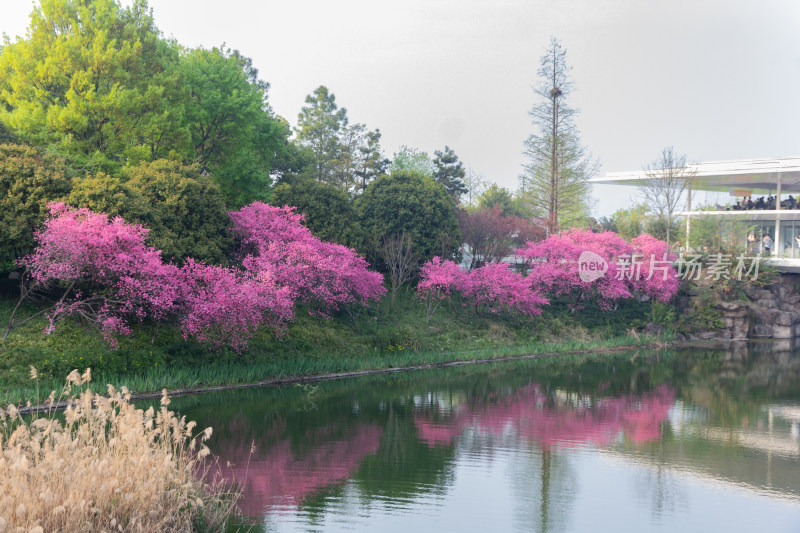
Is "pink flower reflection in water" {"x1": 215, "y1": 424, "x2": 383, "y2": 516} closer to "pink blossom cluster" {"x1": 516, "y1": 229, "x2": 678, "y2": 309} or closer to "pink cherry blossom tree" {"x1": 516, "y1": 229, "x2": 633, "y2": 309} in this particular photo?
"pink cherry blossom tree" {"x1": 516, "y1": 229, "x2": 633, "y2": 309}

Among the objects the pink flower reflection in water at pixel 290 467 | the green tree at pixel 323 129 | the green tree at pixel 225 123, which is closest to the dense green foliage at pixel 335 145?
the green tree at pixel 323 129

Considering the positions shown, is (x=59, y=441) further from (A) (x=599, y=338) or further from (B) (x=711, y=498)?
(A) (x=599, y=338)

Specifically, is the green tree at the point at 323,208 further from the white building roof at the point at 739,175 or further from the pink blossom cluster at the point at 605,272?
the white building roof at the point at 739,175

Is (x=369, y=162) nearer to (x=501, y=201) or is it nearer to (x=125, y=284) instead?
(x=501, y=201)

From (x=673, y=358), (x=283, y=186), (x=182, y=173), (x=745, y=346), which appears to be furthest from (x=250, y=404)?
(x=745, y=346)

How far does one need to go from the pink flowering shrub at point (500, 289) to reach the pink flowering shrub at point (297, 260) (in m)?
5.65

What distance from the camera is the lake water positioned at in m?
9.53

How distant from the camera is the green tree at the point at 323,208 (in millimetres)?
28531

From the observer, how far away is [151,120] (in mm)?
25875

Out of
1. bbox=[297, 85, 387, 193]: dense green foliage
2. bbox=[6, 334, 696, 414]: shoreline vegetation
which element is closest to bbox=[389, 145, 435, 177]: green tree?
bbox=[297, 85, 387, 193]: dense green foliage

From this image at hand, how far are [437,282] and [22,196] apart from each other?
Result: 1624 centimetres

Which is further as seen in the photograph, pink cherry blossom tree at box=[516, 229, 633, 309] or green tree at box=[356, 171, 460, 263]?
pink cherry blossom tree at box=[516, 229, 633, 309]

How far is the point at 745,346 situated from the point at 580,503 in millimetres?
27532

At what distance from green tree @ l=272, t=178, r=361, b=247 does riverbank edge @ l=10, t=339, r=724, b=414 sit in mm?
6871
